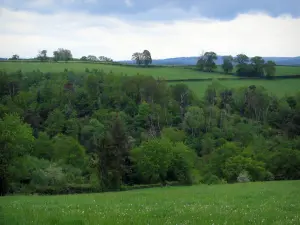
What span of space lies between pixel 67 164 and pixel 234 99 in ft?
236

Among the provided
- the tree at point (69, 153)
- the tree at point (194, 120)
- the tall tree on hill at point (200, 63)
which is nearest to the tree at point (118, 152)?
the tree at point (69, 153)

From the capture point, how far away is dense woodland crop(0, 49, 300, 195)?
2254 inches

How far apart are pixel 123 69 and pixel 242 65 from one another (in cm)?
4788

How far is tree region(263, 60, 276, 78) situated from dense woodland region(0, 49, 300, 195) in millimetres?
1809

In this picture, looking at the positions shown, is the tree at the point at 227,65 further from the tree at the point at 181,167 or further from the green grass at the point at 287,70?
the tree at the point at 181,167

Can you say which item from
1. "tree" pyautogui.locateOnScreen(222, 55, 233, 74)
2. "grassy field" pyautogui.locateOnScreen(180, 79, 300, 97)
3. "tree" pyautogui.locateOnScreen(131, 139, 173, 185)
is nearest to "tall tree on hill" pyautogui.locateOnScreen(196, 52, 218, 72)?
"tree" pyautogui.locateOnScreen(222, 55, 233, 74)

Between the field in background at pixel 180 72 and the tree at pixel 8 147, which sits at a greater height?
the field in background at pixel 180 72

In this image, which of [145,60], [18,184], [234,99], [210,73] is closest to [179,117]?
[234,99]

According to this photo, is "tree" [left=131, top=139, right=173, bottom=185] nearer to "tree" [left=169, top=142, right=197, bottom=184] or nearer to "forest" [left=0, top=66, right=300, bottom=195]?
"forest" [left=0, top=66, right=300, bottom=195]

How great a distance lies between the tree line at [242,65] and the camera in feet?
455

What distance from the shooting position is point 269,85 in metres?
129

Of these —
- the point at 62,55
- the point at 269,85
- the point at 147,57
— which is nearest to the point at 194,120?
the point at 269,85

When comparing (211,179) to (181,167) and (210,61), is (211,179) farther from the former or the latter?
(210,61)

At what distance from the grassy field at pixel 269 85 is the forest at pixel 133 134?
4.65m
